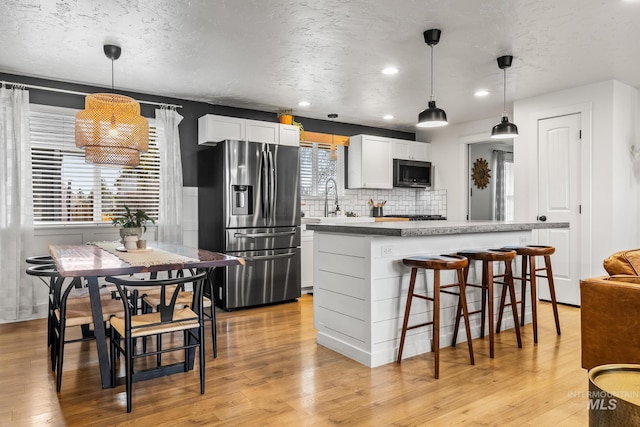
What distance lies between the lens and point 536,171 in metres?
5.10

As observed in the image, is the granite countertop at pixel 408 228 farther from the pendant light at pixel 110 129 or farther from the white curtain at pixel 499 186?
the white curtain at pixel 499 186

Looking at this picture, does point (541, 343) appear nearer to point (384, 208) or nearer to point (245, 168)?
point (245, 168)

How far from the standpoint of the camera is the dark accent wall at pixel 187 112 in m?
4.29

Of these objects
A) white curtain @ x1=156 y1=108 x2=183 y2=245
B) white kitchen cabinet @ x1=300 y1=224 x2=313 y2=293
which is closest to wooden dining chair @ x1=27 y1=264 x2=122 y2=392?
white curtain @ x1=156 y1=108 x2=183 y2=245

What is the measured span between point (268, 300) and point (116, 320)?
2465 mm

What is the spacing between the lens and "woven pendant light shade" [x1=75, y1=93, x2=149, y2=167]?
3145 millimetres

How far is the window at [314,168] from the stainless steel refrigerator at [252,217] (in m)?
1.10

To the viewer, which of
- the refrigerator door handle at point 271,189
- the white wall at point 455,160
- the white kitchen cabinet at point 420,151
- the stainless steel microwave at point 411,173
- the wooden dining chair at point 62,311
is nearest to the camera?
the wooden dining chair at point 62,311

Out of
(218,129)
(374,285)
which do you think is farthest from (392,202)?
(374,285)

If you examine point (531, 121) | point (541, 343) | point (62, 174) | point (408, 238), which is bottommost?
point (541, 343)

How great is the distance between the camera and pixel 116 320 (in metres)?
2.46

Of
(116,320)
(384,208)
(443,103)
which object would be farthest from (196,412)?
(384,208)

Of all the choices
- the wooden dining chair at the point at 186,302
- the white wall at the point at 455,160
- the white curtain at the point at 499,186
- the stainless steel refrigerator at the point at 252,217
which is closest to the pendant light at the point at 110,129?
the wooden dining chair at the point at 186,302

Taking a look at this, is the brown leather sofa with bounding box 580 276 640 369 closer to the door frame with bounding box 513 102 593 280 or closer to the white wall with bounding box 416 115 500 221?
the door frame with bounding box 513 102 593 280
